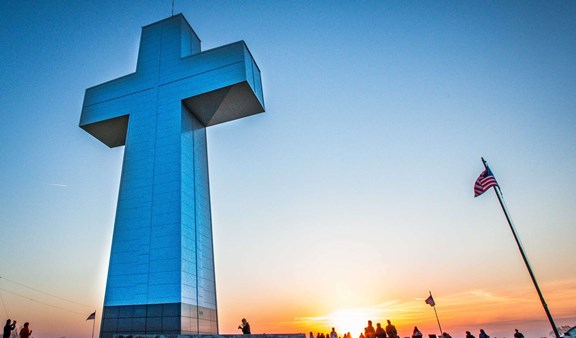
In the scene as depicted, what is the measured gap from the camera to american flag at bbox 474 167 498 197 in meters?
15.0

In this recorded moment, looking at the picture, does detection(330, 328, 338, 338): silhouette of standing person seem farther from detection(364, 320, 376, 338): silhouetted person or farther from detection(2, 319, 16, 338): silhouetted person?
detection(2, 319, 16, 338): silhouetted person

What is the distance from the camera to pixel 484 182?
50.1 feet

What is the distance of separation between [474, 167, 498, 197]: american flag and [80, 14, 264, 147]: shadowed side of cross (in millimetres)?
10982

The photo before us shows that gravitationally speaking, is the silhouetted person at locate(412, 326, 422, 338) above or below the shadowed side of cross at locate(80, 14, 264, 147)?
below

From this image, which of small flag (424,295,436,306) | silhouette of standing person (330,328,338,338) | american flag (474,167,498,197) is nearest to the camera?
american flag (474,167,498,197)

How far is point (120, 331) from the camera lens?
1214 cm

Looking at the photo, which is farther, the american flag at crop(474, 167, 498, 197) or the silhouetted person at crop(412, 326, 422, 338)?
the silhouetted person at crop(412, 326, 422, 338)

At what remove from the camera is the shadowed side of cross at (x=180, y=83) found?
616 inches

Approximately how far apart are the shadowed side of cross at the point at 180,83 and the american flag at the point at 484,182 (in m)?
11.0

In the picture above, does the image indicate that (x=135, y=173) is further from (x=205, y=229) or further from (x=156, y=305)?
(x=156, y=305)

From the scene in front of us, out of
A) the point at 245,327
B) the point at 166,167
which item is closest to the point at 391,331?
the point at 245,327

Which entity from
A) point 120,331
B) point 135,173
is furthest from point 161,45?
point 120,331

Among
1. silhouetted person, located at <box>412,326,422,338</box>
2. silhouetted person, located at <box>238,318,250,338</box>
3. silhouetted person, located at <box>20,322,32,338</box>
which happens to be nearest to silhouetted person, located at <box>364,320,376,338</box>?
silhouetted person, located at <box>412,326,422,338</box>

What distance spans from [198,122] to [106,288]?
342 inches
